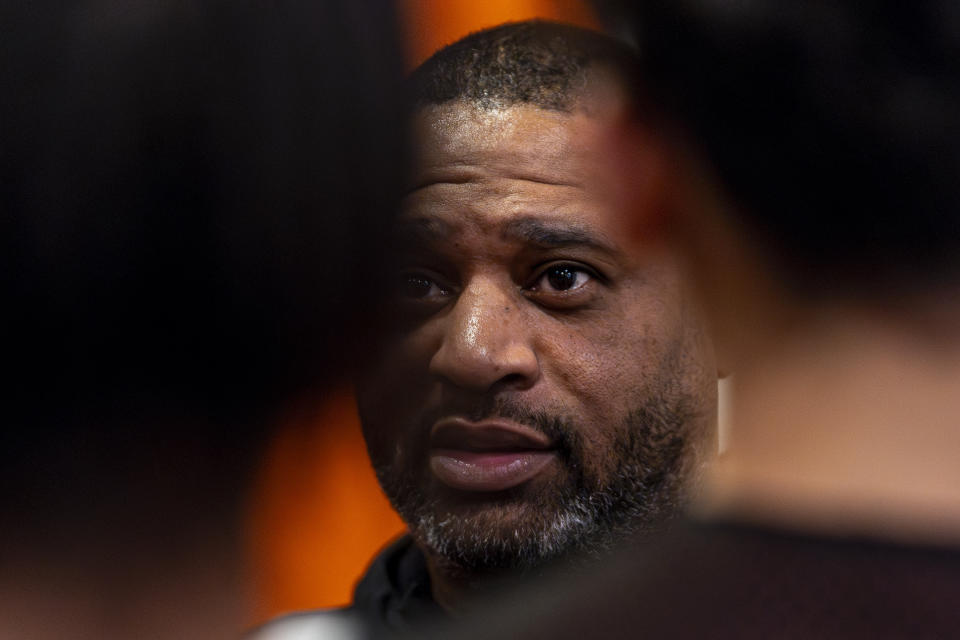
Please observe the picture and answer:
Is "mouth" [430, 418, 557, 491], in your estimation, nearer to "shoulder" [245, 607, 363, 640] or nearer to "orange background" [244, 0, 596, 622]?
"orange background" [244, 0, 596, 622]

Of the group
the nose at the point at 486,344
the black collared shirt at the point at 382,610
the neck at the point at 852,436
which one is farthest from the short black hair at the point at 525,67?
the black collared shirt at the point at 382,610

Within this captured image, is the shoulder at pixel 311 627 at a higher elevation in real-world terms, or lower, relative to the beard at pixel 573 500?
lower

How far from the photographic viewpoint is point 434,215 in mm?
1475

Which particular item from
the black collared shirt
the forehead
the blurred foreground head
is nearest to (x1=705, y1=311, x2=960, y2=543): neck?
the blurred foreground head

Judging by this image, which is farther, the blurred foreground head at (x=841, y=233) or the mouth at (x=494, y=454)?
the mouth at (x=494, y=454)

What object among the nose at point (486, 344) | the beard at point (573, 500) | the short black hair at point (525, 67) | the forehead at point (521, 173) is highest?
the short black hair at point (525, 67)

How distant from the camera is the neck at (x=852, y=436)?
76 cm

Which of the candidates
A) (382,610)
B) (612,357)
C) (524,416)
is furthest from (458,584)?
(612,357)

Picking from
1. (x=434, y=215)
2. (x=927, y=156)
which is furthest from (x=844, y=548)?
(x=434, y=215)

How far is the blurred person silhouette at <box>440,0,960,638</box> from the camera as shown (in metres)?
0.68

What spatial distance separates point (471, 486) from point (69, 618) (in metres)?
0.58

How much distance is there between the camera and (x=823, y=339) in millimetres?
919

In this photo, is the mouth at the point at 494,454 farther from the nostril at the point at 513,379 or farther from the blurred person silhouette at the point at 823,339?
the blurred person silhouette at the point at 823,339

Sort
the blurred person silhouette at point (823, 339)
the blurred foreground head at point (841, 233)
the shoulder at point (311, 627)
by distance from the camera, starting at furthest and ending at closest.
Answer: the shoulder at point (311, 627)
the blurred foreground head at point (841, 233)
the blurred person silhouette at point (823, 339)
